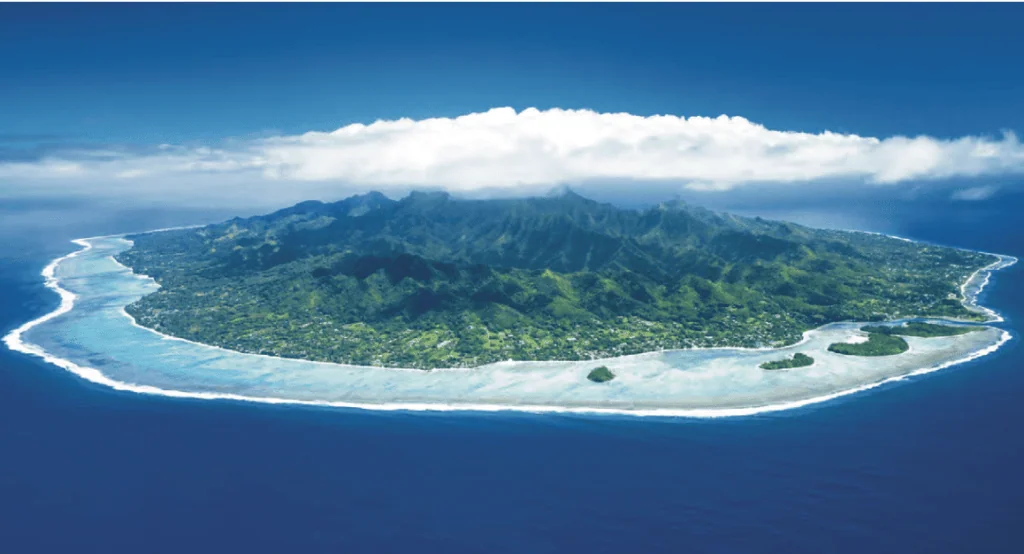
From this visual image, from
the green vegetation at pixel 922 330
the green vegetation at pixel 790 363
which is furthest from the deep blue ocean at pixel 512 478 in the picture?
the green vegetation at pixel 922 330

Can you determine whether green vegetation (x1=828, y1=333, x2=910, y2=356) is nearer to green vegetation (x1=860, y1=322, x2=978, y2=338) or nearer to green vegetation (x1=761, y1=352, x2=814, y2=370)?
green vegetation (x1=860, y1=322, x2=978, y2=338)

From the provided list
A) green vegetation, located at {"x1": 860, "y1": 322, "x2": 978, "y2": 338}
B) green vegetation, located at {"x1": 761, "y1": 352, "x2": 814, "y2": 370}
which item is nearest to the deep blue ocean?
green vegetation, located at {"x1": 761, "y1": 352, "x2": 814, "y2": 370}

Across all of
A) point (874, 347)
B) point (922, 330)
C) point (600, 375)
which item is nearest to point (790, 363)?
point (874, 347)

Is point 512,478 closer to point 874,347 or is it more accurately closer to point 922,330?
point 874,347

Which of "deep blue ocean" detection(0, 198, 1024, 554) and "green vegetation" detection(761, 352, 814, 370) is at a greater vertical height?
"green vegetation" detection(761, 352, 814, 370)

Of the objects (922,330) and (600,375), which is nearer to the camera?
(600,375)

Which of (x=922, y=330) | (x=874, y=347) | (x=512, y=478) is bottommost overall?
(x=512, y=478)

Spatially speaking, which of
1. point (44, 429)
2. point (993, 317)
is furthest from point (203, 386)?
point (993, 317)
